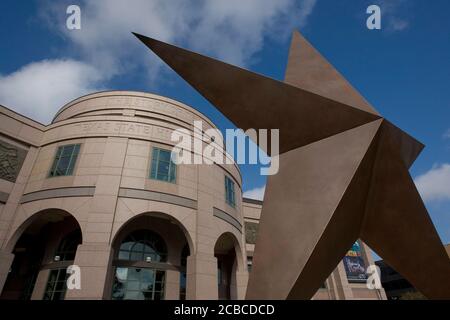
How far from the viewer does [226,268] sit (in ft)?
74.2

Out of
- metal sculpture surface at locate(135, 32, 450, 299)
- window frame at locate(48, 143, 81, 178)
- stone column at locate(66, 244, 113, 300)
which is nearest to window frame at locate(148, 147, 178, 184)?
window frame at locate(48, 143, 81, 178)

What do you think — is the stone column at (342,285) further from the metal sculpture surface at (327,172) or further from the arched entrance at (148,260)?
the metal sculpture surface at (327,172)

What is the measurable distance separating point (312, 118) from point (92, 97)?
2167cm

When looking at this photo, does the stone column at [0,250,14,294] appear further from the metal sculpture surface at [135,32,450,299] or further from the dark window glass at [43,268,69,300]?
the metal sculpture surface at [135,32,450,299]

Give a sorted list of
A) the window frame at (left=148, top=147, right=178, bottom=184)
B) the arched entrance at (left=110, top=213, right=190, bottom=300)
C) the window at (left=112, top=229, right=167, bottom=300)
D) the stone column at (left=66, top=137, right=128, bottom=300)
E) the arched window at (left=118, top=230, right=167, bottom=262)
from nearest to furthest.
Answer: the stone column at (left=66, top=137, right=128, bottom=300) → the window at (left=112, top=229, right=167, bottom=300) → the arched entrance at (left=110, top=213, right=190, bottom=300) → the arched window at (left=118, top=230, right=167, bottom=262) → the window frame at (left=148, top=147, right=178, bottom=184)

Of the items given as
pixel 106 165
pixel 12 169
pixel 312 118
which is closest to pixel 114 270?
pixel 106 165

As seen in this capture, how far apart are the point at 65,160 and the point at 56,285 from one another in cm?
715

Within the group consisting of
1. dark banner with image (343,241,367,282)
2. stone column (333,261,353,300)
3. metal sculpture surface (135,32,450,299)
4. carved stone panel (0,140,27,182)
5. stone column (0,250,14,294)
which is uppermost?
carved stone panel (0,140,27,182)

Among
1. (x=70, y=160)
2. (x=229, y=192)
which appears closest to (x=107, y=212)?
(x=70, y=160)

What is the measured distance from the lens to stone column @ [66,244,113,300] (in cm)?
1266

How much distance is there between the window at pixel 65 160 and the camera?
16.0 metres

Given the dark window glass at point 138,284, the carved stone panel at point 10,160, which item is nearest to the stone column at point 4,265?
the carved stone panel at point 10,160

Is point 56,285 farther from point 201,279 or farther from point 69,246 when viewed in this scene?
point 201,279

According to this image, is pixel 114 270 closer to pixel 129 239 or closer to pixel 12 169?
pixel 129 239
